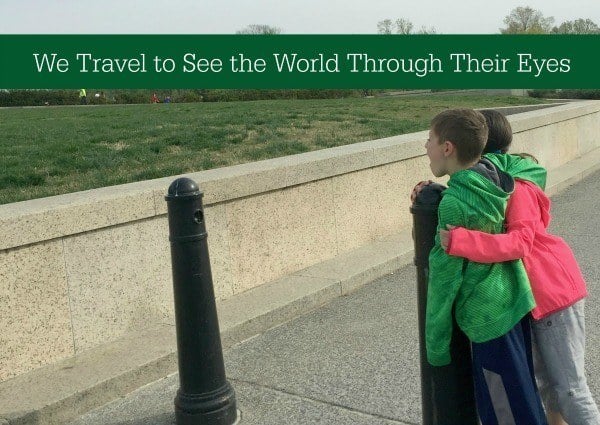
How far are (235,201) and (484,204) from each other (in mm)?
3162

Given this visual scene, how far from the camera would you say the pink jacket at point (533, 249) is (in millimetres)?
2738

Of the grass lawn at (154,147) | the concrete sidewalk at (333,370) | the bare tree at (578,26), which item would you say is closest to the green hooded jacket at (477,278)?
the concrete sidewalk at (333,370)

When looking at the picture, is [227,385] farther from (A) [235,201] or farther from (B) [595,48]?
(B) [595,48]

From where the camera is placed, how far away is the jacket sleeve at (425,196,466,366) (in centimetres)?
280

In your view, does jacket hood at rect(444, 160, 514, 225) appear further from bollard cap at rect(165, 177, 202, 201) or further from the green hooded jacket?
bollard cap at rect(165, 177, 202, 201)

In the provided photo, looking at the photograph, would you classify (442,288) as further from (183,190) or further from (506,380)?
(183,190)

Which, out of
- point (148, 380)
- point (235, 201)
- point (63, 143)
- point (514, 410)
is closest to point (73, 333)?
point (148, 380)

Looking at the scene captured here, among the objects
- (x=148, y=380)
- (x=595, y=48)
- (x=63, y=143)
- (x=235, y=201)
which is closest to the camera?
(x=148, y=380)

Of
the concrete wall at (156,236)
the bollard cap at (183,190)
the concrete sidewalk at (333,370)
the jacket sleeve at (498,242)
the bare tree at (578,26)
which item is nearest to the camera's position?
the jacket sleeve at (498,242)

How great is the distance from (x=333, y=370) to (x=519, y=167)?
1986 mm

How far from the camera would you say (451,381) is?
3041 mm

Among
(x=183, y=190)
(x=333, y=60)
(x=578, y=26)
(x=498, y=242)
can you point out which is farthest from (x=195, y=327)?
(x=578, y=26)

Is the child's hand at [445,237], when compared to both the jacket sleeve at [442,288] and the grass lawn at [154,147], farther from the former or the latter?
the grass lawn at [154,147]

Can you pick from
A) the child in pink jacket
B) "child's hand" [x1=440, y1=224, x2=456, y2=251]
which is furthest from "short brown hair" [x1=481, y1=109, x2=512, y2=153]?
"child's hand" [x1=440, y1=224, x2=456, y2=251]
